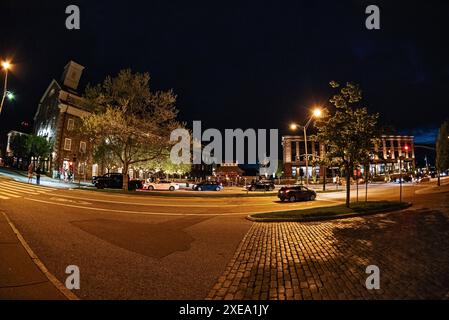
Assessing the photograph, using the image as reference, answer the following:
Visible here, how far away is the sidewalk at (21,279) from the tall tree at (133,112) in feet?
69.8

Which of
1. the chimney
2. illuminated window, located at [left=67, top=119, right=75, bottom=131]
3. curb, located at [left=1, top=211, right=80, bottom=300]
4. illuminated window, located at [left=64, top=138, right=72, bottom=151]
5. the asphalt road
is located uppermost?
the chimney

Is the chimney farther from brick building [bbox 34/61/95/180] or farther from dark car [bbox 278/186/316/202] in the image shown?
dark car [bbox 278/186/316/202]

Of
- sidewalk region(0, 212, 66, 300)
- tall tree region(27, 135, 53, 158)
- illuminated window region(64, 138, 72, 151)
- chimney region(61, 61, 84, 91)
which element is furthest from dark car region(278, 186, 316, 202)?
chimney region(61, 61, 84, 91)

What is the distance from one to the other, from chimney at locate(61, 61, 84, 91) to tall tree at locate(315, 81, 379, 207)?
54.8m

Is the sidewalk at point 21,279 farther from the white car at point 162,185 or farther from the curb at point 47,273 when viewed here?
the white car at point 162,185

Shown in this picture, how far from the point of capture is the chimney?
52.8 meters

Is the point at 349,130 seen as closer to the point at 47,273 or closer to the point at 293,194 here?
the point at 293,194

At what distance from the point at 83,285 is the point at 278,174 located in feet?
311

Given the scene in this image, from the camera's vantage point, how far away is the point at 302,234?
962 centimetres

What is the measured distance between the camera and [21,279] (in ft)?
16.6

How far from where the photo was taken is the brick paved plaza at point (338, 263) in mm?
4684

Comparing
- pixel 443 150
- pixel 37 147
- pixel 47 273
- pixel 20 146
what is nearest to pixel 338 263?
pixel 47 273

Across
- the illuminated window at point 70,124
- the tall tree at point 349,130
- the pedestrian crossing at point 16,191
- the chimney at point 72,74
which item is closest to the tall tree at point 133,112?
the pedestrian crossing at point 16,191

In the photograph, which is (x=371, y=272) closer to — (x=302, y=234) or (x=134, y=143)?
(x=302, y=234)
